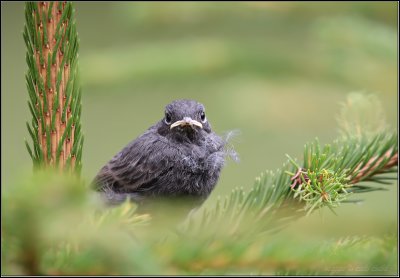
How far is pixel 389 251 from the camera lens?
1.64 m

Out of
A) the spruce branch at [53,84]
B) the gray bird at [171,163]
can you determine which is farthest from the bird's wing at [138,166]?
the spruce branch at [53,84]

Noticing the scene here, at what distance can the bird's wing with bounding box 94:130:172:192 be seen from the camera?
9.86ft

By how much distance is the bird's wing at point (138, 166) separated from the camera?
3.01 metres

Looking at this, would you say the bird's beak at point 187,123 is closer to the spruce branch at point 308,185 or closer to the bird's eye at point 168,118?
the bird's eye at point 168,118

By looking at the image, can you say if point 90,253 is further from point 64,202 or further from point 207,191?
point 207,191

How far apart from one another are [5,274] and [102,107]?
272 inches

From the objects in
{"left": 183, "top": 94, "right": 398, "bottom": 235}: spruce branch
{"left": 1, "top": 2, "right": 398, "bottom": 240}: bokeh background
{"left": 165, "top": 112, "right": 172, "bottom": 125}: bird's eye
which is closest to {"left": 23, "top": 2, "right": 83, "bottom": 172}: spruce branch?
{"left": 183, "top": 94, "right": 398, "bottom": 235}: spruce branch

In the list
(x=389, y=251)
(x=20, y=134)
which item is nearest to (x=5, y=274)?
(x=389, y=251)

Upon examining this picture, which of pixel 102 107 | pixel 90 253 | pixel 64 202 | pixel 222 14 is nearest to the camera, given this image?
pixel 64 202

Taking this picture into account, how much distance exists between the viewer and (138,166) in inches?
122

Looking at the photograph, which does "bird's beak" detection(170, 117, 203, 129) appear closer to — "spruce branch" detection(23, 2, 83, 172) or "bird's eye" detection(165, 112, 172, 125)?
"bird's eye" detection(165, 112, 172, 125)

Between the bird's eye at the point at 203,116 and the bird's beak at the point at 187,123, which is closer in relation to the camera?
the bird's beak at the point at 187,123

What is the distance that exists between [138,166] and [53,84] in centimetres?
134

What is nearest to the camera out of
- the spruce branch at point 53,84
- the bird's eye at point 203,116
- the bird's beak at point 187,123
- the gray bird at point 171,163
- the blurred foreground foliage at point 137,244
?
the blurred foreground foliage at point 137,244
